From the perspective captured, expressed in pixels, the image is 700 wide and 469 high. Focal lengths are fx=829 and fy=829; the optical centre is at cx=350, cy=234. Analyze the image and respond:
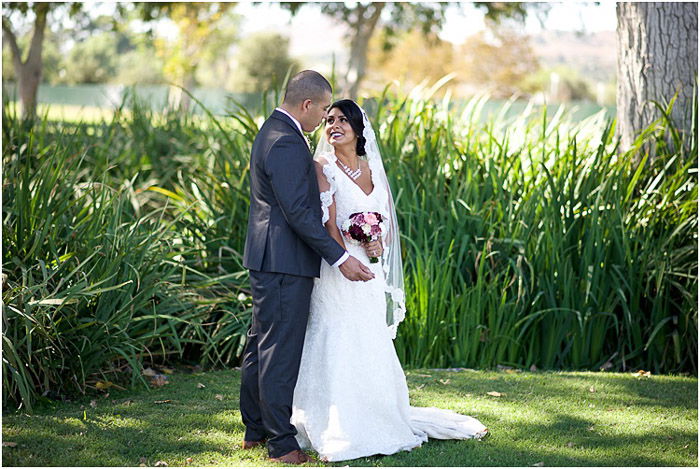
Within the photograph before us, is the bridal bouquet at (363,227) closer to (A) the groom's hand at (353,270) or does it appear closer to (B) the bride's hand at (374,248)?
(B) the bride's hand at (374,248)

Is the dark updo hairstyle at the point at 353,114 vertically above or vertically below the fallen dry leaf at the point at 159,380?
above

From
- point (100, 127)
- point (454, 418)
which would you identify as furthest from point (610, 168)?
point (100, 127)

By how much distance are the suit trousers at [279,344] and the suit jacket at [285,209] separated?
0.08 meters

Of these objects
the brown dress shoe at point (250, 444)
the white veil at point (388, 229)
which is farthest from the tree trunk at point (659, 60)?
the brown dress shoe at point (250, 444)

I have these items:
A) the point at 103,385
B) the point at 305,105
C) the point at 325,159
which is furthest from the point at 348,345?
the point at 103,385

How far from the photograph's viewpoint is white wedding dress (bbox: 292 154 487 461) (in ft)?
13.6

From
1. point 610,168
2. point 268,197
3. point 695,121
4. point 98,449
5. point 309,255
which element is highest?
point 695,121

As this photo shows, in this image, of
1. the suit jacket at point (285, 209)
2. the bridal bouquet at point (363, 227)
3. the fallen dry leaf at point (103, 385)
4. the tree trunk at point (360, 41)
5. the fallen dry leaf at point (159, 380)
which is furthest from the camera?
the tree trunk at point (360, 41)

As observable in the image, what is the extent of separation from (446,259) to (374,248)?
180 cm

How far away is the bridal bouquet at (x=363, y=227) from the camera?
162 inches

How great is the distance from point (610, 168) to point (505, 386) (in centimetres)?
217

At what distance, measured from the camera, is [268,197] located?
3.98 metres

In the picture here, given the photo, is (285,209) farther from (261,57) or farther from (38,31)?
(261,57)

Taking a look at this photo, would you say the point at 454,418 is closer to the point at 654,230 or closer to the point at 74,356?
the point at 74,356
